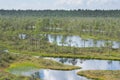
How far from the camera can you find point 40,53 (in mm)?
117750

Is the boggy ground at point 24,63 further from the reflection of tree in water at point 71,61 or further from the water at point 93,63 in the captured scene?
the reflection of tree in water at point 71,61

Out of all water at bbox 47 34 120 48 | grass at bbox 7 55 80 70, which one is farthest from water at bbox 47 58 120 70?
water at bbox 47 34 120 48

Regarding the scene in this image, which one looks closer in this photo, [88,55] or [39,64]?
[39,64]

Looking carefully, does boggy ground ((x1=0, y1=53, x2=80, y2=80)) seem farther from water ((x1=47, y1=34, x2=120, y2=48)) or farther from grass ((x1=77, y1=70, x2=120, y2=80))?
water ((x1=47, y1=34, x2=120, y2=48))

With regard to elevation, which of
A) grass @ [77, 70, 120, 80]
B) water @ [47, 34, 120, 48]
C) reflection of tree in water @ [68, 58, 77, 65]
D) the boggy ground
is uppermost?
water @ [47, 34, 120, 48]

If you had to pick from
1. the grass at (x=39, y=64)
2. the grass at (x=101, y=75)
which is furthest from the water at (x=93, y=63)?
the grass at (x=101, y=75)

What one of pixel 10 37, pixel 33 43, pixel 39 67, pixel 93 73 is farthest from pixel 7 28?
pixel 93 73

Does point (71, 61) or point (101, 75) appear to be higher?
point (71, 61)

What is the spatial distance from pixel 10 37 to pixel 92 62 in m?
59.7

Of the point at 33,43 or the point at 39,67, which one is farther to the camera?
the point at 33,43

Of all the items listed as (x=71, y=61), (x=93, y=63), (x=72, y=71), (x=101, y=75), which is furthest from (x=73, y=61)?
(x=101, y=75)

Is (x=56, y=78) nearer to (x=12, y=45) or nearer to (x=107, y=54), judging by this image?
(x=107, y=54)

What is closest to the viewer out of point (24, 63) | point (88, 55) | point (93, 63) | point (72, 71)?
point (72, 71)

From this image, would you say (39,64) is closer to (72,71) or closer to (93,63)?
(72,71)
